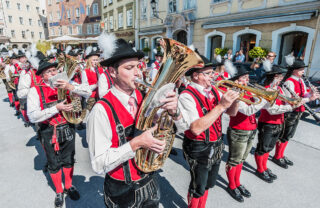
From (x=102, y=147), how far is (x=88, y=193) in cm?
227

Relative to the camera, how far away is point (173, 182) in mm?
3576

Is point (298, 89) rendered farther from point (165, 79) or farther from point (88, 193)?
point (88, 193)

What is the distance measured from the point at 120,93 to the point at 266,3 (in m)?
10.9

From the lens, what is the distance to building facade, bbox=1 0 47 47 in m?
37.4

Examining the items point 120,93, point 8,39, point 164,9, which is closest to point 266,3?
point 164,9

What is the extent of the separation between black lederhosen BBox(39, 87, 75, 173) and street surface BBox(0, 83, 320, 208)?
655mm

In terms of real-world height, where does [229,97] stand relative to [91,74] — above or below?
above

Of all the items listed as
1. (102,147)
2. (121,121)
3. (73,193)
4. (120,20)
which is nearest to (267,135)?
(121,121)

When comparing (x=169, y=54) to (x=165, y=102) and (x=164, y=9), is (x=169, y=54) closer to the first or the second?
(x=165, y=102)

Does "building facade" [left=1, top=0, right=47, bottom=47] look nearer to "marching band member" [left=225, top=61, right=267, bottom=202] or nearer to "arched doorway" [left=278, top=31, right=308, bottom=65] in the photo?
"arched doorway" [left=278, top=31, right=308, bottom=65]

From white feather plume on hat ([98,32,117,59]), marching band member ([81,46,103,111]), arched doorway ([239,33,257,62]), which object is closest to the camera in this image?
white feather plume on hat ([98,32,117,59])

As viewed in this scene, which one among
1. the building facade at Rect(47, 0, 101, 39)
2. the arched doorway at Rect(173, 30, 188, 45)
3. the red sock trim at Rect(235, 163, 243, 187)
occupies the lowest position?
the red sock trim at Rect(235, 163, 243, 187)

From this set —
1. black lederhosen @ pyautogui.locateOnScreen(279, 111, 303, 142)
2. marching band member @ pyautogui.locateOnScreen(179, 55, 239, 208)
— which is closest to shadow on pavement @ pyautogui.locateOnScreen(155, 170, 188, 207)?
marching band member @ pyautogui.locateOnScreen(179, 55, 239, 208)

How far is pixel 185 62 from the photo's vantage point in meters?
1.52
